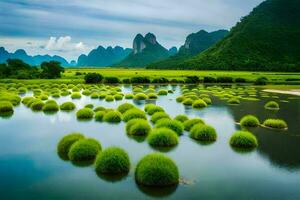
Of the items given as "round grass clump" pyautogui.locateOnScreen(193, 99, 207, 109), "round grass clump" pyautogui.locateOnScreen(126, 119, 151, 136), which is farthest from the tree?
"round grass clump" pyautogui.locateOnScreen(126, 119, 151, 136)

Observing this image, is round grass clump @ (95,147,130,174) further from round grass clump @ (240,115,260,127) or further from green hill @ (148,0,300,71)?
green hill @ (148,0,300,71)

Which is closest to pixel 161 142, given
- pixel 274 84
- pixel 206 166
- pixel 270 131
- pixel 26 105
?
pixel 206 166

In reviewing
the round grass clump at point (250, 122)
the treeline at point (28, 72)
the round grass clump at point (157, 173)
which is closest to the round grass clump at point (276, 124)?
the round grass clump at point (250, 122)

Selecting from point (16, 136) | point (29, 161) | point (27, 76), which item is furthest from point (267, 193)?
point (27, 76)

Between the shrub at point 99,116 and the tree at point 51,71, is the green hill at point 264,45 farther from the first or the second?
the shrub at point 99,116

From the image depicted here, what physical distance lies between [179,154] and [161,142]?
2.05m

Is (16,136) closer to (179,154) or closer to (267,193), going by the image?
(179,154)

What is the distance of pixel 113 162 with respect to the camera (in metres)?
17.2

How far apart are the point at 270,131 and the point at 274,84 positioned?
2264 inches

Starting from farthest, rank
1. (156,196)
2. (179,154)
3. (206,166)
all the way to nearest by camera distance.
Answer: (179,154), (206,166), (156,196)

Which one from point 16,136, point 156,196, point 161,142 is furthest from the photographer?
point 16,136

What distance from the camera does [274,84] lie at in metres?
82.1

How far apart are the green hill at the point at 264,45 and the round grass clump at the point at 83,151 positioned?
11262 cm

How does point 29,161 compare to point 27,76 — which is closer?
point 29,161
